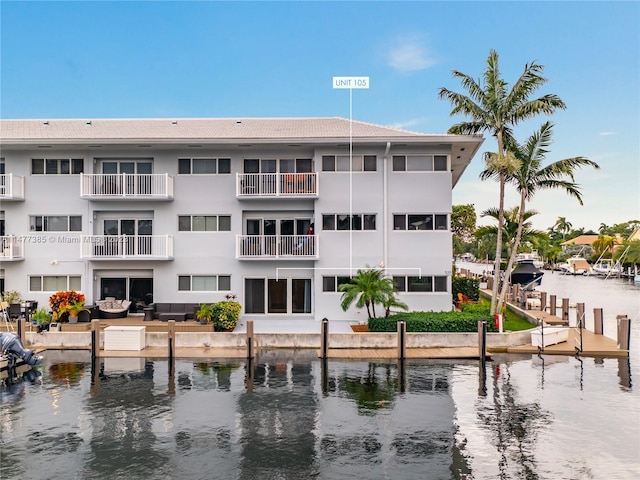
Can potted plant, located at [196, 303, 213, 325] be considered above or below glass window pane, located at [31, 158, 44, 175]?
below

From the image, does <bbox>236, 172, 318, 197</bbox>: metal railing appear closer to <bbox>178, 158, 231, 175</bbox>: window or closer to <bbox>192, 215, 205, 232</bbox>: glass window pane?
<bbox>178, 158, 231, 175</bbox>: window

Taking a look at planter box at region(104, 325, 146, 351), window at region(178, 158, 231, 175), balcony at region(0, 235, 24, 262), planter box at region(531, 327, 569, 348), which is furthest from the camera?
window at region(178, 158, 231, 175)

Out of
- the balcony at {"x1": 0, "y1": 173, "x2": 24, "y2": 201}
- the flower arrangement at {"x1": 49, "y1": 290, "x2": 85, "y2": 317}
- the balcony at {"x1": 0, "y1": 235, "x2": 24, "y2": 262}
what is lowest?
the flower arrangement at {"x1": 49, "y1": 290, "x2": 85, "y2": 317}

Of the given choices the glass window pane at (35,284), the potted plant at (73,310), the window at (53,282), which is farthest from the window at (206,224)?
the glass window pane at (35,284)

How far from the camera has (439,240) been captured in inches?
1046

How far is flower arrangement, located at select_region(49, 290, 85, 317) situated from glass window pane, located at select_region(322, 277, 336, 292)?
11.7 metres

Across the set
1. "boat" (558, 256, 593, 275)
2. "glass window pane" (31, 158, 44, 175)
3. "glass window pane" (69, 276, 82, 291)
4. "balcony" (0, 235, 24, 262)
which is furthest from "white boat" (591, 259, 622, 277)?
"balcony" (0, 235, 24, 262)

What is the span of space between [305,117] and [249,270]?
418 inches

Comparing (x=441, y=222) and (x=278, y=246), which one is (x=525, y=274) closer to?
(x=441, y=222)

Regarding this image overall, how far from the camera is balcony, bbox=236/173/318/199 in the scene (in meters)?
26.3

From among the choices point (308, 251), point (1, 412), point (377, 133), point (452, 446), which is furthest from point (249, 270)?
point (452, 446)

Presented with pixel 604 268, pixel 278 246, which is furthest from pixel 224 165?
pixel 604 268

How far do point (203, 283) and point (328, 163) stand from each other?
8956 millimetres

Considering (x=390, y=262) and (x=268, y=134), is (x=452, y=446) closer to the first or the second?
(x=390, y=262)
